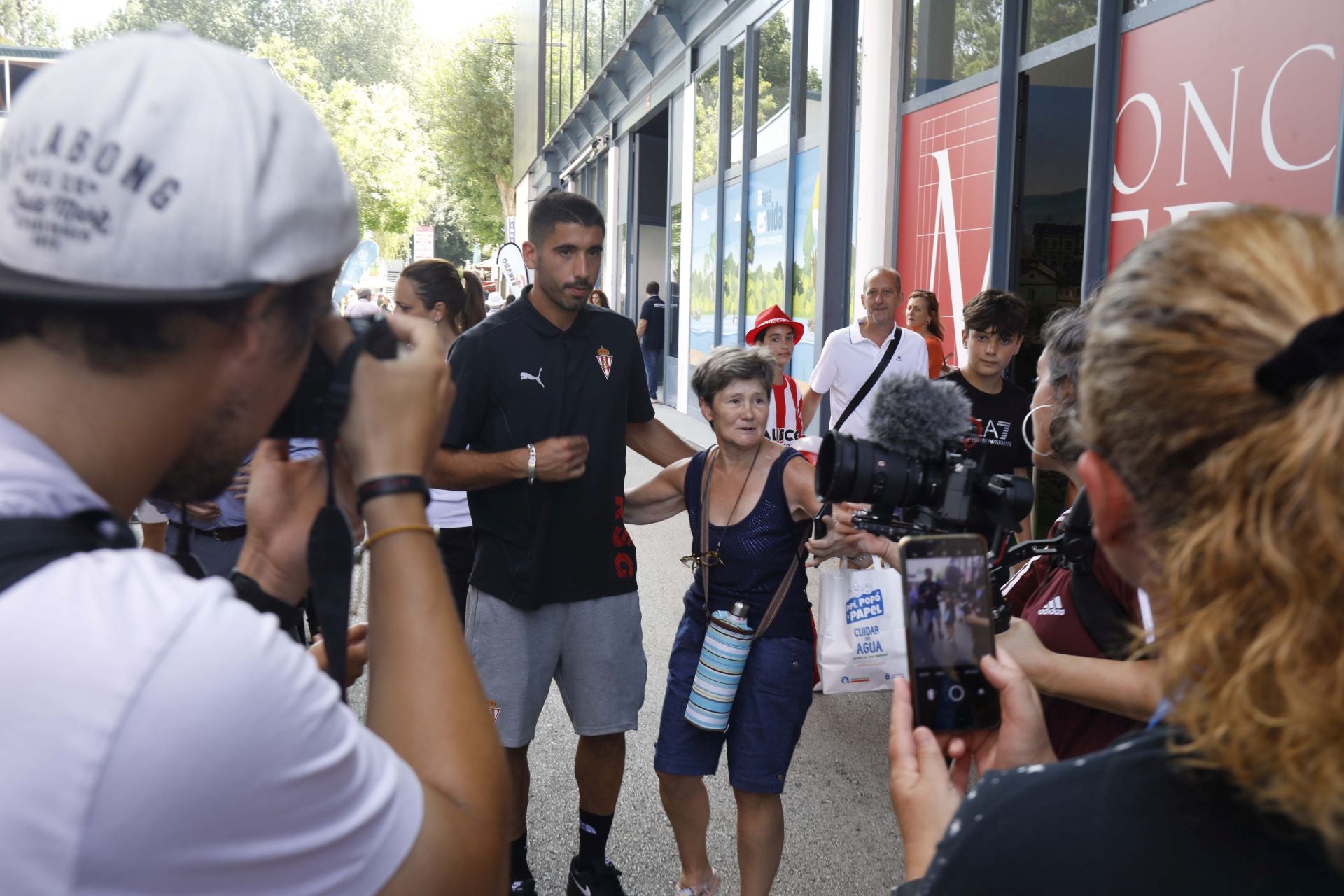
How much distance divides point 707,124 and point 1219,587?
49.3 feet

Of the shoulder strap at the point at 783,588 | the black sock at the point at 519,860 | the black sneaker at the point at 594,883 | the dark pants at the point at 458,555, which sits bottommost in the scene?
the black sneaker at the point at 594,883

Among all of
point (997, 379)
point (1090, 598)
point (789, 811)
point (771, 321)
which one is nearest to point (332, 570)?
point (1090, 598)

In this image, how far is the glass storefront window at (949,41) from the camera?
7723mm

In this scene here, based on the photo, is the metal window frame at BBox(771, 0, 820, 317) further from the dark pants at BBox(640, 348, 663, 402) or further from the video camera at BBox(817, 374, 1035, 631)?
the video camera at BBox(817, 374, 1035, 631)

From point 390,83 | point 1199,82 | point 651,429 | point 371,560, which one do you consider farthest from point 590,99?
point 390,83

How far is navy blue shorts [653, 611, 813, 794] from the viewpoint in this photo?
10.9 ft

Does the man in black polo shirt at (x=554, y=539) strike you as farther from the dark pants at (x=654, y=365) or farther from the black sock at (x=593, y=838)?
the dark pants at (x=654, y=365)

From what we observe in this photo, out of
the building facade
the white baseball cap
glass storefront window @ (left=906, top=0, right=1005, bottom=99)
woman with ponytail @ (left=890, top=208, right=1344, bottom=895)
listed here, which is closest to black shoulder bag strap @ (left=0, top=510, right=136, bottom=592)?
the white baseball cap

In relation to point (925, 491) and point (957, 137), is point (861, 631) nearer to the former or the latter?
point (925, 491)

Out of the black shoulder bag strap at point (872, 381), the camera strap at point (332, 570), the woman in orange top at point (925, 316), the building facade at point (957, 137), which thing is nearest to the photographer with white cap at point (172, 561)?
the camera strap at point (332, 570)

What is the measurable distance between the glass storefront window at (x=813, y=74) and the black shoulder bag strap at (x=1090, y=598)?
931cm

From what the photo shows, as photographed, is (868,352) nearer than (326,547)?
No

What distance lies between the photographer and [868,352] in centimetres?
688

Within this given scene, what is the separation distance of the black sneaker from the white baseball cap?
3171 mm
